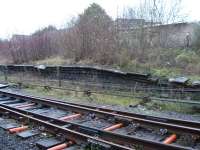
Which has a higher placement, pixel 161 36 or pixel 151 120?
pixel 161 36

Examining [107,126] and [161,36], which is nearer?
[107,126]

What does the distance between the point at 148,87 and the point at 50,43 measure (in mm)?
14479

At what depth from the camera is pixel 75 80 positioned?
16594mm

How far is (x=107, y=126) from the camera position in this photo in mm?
7832

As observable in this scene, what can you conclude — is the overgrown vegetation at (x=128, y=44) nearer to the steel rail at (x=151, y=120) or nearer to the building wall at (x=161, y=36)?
the building wall at (x=161, y=36)

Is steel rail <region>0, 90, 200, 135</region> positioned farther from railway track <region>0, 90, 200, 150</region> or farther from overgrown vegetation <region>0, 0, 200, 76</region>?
overgrown vegetation <region>0, 0, 200, 76</region>

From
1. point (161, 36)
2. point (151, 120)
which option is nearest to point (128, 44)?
point (161, 36)

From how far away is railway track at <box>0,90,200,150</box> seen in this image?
616 cm

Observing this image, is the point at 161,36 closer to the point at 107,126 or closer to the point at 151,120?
the point at 151,120

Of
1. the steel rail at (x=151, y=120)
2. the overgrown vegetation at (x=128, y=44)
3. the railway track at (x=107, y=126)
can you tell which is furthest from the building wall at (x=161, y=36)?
the steel rail at (x=151, y=120)

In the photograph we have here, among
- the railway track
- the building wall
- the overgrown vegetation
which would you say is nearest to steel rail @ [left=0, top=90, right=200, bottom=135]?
the railway track

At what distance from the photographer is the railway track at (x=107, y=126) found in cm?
616

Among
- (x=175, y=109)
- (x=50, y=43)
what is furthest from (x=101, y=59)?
(x=50, y=43)

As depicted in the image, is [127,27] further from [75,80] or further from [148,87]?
[148,87]
